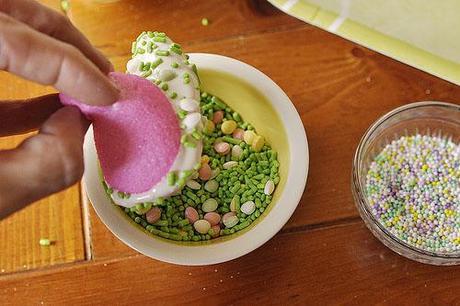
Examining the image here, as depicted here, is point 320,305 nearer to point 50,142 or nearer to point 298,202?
point 298,202

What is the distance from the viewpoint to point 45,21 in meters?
0.59

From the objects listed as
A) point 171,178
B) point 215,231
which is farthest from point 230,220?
point 171,178

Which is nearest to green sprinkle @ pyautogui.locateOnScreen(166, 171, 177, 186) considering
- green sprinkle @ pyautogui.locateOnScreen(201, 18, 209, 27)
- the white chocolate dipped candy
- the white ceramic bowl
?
the white chocolate dipped candy

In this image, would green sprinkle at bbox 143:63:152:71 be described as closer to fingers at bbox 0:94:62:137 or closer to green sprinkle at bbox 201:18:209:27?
fingers at bbox 0:94:62:137

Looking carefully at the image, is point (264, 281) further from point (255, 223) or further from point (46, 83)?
point (46, 83)

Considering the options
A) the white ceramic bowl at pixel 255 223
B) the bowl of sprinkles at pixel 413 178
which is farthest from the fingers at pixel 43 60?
the bowl of sprinkles at pixel 413 178

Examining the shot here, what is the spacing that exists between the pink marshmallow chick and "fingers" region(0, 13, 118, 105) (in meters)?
0.07

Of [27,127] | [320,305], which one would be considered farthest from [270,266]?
[27,127]

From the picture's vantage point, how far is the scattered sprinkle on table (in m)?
0.83

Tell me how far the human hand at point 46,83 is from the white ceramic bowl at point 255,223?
171 millimetres

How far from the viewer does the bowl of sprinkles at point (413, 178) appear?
82 cm

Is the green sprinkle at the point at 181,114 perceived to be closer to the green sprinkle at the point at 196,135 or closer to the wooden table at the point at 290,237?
the green sprinkle at the point at 196,135

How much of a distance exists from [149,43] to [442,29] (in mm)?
403

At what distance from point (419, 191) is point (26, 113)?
478 millimetres
